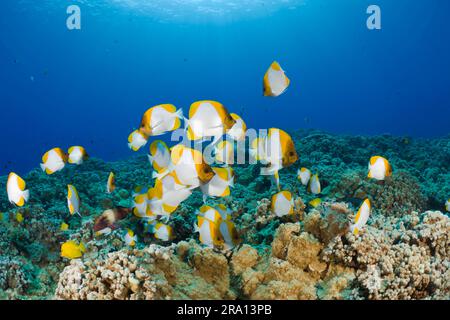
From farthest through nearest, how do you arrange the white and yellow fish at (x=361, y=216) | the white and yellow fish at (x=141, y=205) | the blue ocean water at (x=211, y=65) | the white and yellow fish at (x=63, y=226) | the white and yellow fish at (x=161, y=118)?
the blue ocean water at (x=211, y=65), the white and yellow fish at (x=63, y=226), the white and yellow fish at (x=141, y=205), the white and yellow fish at (x=361, y=216), the white and yellow fish at (x=161, y=118)

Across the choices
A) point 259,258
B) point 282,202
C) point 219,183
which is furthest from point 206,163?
point 259,258

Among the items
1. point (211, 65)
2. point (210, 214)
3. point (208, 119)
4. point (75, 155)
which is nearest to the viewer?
point (208, 119)

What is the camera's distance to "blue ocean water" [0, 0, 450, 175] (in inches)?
2405

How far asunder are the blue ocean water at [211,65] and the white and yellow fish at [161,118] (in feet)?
148

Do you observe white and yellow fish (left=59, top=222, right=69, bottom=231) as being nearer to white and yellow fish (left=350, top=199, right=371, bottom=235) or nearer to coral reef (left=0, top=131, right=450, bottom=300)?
coral reef (left=0, top=131, right=450, bottom=300)

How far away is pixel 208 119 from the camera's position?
2771 millimetres

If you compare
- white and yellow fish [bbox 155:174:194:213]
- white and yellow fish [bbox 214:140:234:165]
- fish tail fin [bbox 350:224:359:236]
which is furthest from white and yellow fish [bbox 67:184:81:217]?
fish tail fin [bbox 350:224:359:236]

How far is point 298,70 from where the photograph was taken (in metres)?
137

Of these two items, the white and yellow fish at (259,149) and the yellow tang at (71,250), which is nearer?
the white and yellow fish at (259,149)

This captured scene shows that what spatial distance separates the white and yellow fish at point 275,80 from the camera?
3.55 meters

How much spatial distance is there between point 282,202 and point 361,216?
976mm

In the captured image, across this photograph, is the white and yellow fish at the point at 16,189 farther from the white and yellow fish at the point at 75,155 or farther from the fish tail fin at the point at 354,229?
the fish tail fin at the point at 354,229

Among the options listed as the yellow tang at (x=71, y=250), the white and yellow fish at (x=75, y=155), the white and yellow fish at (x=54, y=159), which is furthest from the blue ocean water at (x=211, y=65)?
the yellow tang at (x=71, y=250)

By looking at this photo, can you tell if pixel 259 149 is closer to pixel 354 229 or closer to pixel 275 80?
pixel 275 80
